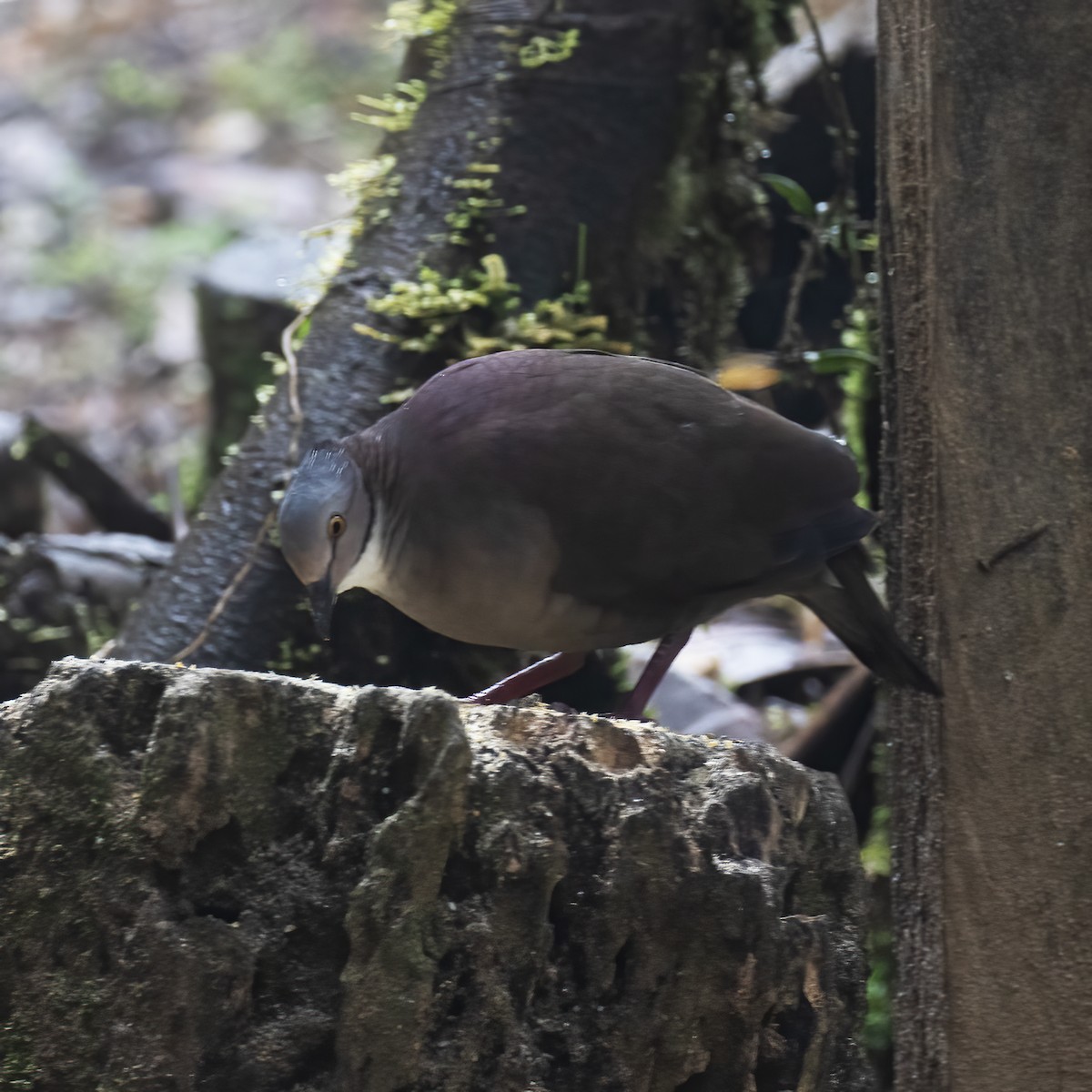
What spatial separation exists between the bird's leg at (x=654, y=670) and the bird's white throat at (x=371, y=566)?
0.63 m

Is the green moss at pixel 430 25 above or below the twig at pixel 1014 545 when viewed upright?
above

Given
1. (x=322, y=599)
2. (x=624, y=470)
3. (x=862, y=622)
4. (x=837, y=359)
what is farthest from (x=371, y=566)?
(x=837, y=359)

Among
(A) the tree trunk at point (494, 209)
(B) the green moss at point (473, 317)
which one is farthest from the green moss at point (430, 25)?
(B) the green moss at point (473, 317)

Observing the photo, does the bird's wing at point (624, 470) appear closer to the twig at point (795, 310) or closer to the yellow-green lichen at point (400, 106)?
the twig at point (795, 310)

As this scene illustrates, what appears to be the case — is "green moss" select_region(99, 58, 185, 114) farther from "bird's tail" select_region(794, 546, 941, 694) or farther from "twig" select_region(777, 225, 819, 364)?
"bird's tail" select_region(794, 546, 941, 694)

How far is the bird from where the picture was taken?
2439mm

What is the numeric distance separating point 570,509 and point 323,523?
1.51 feet

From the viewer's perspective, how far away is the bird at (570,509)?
96.0 inches

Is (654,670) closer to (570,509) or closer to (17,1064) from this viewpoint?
(570,509)

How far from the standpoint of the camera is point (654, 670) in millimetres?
2857

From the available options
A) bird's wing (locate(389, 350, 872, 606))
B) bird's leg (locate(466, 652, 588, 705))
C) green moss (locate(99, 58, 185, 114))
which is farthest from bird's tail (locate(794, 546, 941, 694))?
green moss (locate(99, 58, 185, 114))

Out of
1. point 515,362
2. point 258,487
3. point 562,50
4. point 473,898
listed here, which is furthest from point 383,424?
point 562,50

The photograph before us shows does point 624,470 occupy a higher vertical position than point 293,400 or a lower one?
higher

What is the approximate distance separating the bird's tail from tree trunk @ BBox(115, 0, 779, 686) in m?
0.99
